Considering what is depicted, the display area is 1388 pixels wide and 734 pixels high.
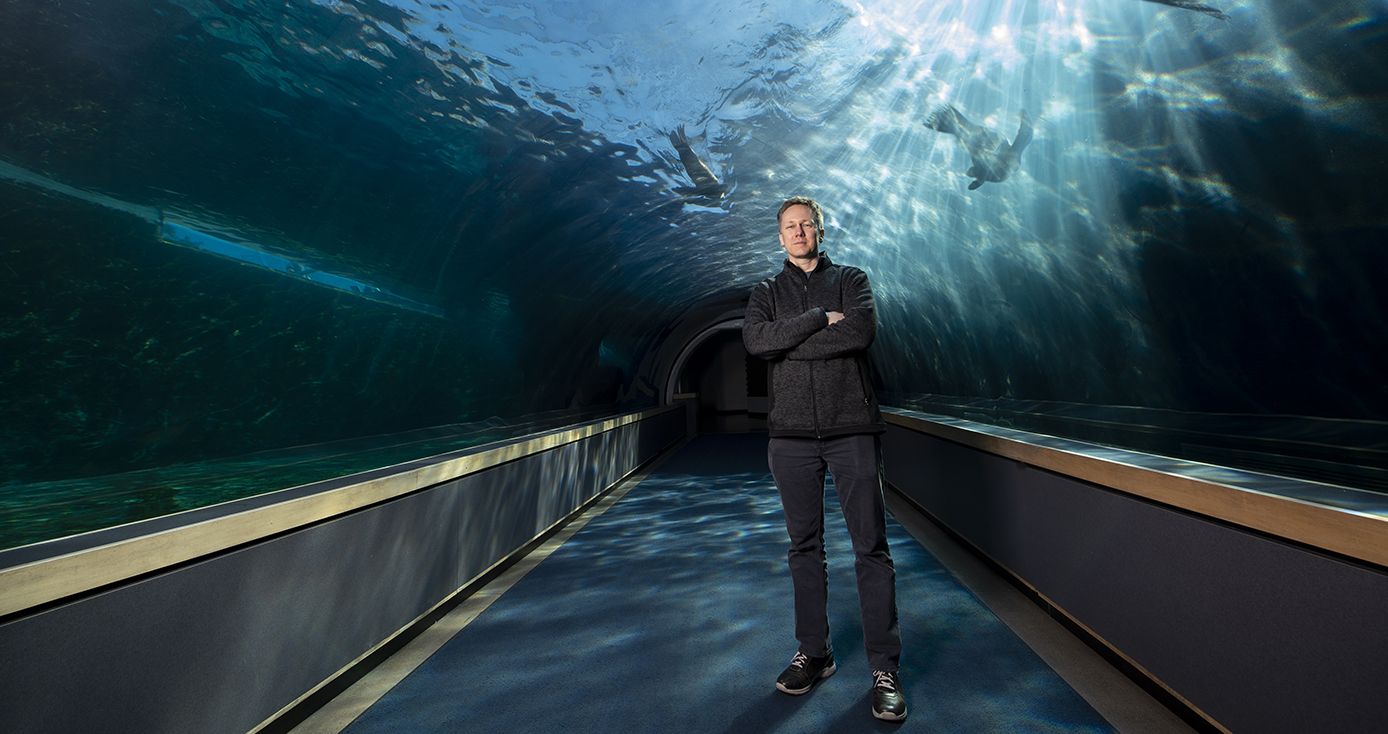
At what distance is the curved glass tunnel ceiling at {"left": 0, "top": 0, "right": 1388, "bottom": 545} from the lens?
8.86 ft

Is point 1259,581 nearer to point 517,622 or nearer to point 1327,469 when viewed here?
point 1327,469

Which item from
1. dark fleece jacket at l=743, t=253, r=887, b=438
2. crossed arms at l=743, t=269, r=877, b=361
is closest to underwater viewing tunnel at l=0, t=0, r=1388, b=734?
dark fleece jacket at l=743, t=253, r=887, b=438

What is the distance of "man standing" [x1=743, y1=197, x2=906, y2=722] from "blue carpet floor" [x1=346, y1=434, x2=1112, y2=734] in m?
0.20

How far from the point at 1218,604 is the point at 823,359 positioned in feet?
4.24

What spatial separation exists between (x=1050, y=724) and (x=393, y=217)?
506 cm

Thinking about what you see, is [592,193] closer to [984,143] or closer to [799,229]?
[984,143]

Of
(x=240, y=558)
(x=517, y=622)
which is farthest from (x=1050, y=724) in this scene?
(x=240, y=558)

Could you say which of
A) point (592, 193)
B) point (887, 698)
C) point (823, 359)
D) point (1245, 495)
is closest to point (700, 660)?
point (887, 698)

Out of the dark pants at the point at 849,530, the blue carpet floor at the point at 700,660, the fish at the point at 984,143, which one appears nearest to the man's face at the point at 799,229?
the dark pants at the point at 849,530

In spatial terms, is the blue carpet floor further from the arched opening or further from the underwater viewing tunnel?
the arched opening

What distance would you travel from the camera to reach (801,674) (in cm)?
234

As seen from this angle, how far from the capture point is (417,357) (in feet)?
19.9

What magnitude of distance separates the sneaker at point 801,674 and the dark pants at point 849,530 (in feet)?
0.10

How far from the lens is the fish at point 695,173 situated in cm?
582
